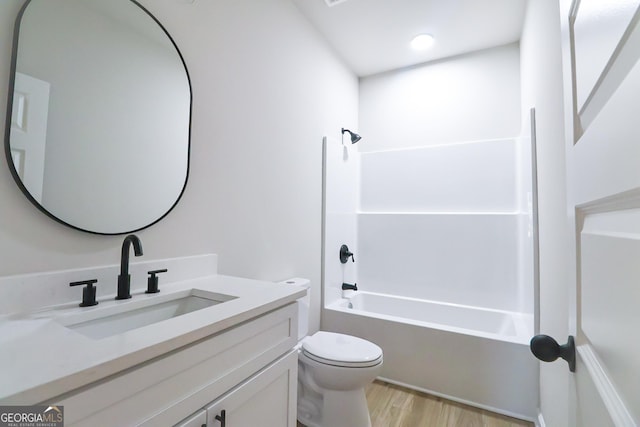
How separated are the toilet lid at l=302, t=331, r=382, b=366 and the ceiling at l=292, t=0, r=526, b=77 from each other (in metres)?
2.30

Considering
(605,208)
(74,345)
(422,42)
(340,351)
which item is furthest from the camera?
(422,42)

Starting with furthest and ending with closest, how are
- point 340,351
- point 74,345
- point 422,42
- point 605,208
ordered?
point 422,42, point 340,351, point 74,345, point 605,208

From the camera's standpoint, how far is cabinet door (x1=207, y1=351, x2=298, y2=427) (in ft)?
2.49

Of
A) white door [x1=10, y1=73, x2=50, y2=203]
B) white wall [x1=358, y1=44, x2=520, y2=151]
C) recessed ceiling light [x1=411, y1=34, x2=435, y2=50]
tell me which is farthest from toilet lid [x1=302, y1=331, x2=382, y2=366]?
recessed ceiling light [x1=411, y1=34, x2=435, y2=50]

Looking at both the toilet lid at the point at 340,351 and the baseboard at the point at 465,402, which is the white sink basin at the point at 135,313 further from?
the baseboard at the point at 465,402

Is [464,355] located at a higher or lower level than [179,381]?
lower

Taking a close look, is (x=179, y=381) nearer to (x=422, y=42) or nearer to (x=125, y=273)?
(x=125, y=273)

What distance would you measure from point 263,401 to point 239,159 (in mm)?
1148

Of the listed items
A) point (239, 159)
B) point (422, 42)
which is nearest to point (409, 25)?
point (422, 42)

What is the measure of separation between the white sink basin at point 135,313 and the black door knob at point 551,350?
0.89 metres

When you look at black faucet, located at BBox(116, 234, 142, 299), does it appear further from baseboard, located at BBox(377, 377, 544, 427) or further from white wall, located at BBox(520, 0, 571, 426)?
baseboard, located at BBox(377, 377, 544, 427)

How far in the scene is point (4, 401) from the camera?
1.34ft

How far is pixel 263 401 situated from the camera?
0.91m

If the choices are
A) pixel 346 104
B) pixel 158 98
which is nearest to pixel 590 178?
pixel 158 98
